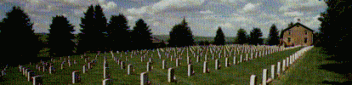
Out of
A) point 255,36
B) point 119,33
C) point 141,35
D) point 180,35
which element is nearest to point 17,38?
point 119,33

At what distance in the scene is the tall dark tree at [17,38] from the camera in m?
32.0

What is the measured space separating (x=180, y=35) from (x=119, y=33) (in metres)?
23.1

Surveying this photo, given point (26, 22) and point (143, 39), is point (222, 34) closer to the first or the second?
point (143, 39)

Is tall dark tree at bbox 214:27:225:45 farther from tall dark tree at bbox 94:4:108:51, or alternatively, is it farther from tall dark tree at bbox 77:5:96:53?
tall dark tree at bbox 77:5:96:53

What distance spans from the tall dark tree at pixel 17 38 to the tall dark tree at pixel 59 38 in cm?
572

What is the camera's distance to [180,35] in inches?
2719

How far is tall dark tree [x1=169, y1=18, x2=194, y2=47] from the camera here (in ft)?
226

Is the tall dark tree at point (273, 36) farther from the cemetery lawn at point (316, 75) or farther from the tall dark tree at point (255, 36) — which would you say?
the cemetery lawn at point (316, 75)

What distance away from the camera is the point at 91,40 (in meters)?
46.3

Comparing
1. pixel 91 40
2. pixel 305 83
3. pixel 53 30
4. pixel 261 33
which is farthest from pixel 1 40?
pixel 261 33

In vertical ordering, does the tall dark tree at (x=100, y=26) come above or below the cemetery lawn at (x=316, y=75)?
above

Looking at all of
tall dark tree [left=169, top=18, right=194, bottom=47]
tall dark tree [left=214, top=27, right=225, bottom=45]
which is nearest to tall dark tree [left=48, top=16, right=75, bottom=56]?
tall dark tree [left=169, top=18, right=194, bottom=47]

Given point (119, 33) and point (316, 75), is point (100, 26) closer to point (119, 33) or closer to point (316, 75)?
point (119, 33)

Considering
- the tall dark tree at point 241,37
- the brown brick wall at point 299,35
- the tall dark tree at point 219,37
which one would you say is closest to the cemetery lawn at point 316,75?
the brown brick wall at point 299,35
